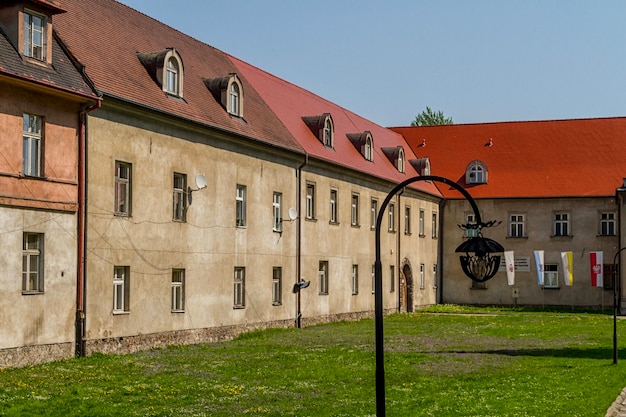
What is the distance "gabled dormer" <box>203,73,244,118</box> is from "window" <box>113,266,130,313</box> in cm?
864

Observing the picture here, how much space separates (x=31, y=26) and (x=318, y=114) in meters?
24.9

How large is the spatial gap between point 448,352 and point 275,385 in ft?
30.7

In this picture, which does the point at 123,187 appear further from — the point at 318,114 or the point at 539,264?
the point at 539,264

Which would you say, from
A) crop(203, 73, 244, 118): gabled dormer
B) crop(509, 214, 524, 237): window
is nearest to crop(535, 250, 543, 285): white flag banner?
crop(509, 214, 524, 237): window

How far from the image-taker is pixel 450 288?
58.6 metres

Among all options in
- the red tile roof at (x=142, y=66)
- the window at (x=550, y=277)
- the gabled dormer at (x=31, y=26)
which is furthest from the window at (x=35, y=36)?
the window at (x=550, y=277)

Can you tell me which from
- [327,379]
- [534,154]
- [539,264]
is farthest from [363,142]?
[327,379]

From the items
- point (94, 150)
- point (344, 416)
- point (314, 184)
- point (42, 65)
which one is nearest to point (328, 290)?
point (314, 184)

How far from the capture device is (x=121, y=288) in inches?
1054

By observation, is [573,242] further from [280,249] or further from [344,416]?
[344,416]

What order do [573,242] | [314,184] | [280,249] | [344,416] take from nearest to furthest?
1. [344,416]
2. [280,249]
3. [314,184]
4. [573,242]

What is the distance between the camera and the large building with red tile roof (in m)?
55.9

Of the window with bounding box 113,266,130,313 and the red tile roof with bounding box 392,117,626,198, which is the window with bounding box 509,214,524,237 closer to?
the red tile roof with bounding box 392,117,626,198

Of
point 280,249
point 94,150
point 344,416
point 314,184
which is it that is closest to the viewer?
point 344,416
